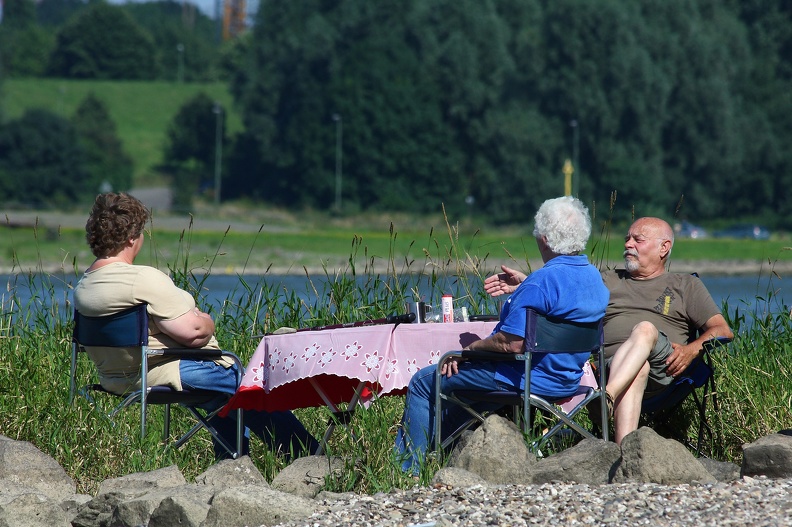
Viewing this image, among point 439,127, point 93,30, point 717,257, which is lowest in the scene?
point 717,257

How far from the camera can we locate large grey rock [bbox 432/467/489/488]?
3990 millimetres

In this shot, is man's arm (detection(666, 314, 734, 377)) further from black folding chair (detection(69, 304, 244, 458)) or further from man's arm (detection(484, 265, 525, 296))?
black folding chair (detection(69, 304, 244, 458))

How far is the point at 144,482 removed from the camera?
14.5 feet

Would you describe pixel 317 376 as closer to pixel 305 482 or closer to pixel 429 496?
pixel 305 482

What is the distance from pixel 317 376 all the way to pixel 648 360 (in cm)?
142

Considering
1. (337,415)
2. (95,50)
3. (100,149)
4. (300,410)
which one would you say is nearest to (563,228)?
(337,415)

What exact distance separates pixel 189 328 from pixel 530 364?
56.3 inches

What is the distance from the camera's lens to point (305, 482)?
447 centimetres

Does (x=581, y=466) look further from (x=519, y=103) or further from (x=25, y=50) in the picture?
(x=25, y=50)

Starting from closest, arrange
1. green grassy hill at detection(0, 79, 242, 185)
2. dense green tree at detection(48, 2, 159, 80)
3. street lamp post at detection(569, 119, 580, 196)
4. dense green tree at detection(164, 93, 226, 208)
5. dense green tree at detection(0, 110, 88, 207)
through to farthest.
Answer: street lamp post at detection(569, 119, 580, 196) → dense green tree at detection(0, 110, 88, 207) → dense green tree at detection(164, 93, 226, 208) → green grassy hill at detection(0, 79, 242, 185) → dense green tree at detection(48, 2, 159, 80)

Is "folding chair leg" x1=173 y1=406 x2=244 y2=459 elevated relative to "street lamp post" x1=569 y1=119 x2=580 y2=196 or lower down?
lower down

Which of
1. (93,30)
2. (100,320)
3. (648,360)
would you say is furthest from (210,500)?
(93,30)

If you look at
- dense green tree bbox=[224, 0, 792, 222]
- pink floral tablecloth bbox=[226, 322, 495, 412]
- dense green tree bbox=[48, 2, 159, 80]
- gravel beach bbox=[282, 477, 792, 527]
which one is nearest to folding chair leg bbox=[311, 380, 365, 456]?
pink floral tablecloth bbox=[226, 322, 495, 412]

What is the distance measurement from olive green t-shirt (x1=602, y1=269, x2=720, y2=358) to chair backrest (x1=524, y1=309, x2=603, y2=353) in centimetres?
66
